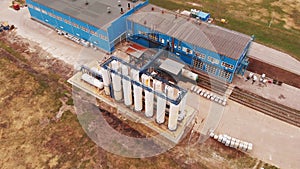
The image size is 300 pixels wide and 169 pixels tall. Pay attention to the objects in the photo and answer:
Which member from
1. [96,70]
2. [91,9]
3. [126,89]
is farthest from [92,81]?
[91,9]

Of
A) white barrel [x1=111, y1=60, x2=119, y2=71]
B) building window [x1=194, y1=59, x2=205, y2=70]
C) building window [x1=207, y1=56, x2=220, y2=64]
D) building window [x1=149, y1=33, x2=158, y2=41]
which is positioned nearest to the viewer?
white barrel [x1=111, y1=60, x2=119, y2=71]

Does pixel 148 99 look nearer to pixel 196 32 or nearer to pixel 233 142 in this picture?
pixel 233 142

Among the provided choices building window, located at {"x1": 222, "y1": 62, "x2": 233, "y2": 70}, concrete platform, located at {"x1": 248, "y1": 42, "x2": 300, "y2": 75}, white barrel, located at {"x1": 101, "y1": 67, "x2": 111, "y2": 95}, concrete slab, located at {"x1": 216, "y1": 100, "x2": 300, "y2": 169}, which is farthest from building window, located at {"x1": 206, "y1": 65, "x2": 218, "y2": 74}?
white barrel, located at {"x1": 101, "y1": 67, "x2": 111, "y2": 95}

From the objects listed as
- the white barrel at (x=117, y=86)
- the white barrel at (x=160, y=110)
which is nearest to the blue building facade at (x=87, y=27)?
the white barrel at (x=117, y=86)

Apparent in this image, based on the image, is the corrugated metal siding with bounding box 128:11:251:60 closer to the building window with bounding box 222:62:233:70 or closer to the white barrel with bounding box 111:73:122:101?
the building window with bounding box 222:62:233:70

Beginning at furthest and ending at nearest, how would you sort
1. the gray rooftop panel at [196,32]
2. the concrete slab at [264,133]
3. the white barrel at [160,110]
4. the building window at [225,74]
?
the building window at [225,74], the gray rooftop panel at [196,32], the concrete slab at [264,133], the white barrel at [160,110]

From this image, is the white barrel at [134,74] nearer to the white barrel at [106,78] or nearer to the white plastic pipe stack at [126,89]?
the white plastic pipe stack at [126,89]
